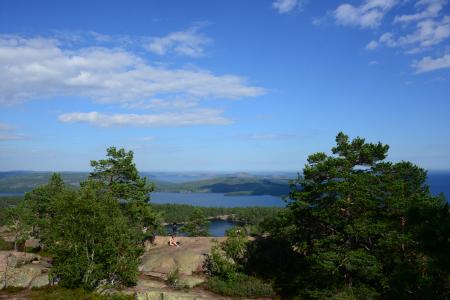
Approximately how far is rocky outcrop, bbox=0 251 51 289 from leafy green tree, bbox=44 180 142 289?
3912mm

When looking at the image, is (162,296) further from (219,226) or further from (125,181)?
(219,226)

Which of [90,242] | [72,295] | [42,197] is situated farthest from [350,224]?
[42,197]

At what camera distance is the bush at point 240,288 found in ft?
110

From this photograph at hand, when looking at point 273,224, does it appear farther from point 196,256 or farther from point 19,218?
point 19,218

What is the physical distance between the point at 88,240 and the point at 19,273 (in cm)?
912

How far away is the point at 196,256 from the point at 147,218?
31.8 feet

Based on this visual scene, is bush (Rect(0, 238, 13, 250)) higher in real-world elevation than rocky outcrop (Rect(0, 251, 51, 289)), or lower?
lower

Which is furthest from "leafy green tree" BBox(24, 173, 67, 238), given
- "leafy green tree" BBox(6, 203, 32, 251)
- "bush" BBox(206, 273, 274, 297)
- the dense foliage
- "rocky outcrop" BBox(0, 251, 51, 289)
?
"bush" BBox(206, 273, 274, 297)

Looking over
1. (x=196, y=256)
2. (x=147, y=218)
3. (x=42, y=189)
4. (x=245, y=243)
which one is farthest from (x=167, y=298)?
(x=42, y=189)

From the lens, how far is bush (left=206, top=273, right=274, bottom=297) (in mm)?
33469

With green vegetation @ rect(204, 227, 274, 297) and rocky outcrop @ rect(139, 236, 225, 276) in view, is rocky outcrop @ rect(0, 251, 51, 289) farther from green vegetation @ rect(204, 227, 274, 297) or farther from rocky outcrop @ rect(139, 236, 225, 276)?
green vegetation @ rect(204, 227, 274, 297)

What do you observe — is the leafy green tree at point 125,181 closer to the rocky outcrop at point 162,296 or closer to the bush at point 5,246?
the rocky outcrop at point 162,296

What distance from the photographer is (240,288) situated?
34.0 meters

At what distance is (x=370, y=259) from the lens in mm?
26953
